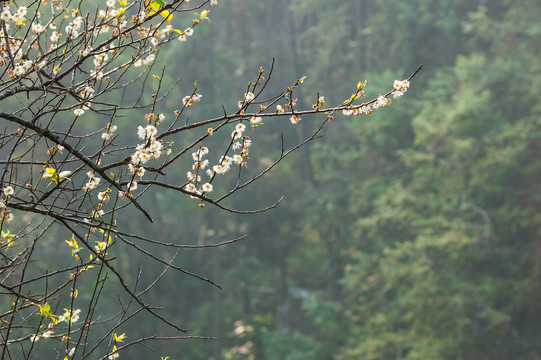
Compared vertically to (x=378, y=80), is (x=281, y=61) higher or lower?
higher

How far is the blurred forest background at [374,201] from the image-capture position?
11.4m

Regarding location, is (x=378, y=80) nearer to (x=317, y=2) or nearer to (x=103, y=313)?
(x=317, y=2)

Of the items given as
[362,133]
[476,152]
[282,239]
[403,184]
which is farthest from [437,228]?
[282,239]

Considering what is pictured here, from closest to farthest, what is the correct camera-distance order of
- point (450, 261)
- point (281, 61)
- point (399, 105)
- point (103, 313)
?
point (450, 261) → point (103, 313) → point (399, 105) → point (281, 61)

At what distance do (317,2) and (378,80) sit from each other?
4.24 metres

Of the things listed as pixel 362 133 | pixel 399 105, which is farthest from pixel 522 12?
pixel 362 133

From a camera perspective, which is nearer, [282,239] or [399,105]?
[399,105]

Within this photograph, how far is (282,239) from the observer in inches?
645

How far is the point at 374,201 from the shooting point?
552 inches

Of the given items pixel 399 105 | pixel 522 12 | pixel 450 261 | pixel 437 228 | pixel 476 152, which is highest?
pixel 522 12

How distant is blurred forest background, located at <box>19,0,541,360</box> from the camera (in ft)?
37.5

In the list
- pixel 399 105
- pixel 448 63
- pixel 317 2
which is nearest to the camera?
pixel 399 105

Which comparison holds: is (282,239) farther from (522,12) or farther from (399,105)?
(522,12)

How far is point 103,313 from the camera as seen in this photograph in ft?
43.3
